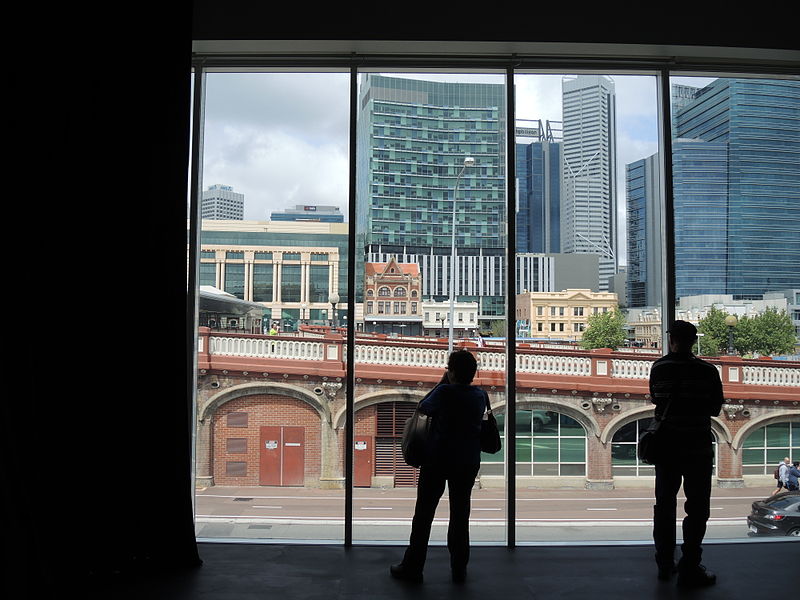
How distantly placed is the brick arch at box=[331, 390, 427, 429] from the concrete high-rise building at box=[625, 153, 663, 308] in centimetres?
142

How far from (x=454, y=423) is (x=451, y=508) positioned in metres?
0.41

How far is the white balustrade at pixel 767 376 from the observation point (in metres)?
4.07

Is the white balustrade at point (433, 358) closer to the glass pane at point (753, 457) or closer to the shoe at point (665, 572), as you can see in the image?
the glass pane at point (753, 457)

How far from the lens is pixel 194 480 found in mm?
3850

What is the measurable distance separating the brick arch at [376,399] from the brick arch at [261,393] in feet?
0.22

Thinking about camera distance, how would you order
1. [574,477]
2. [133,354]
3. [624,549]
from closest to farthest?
[133,354]
[624,549]
[574,477]

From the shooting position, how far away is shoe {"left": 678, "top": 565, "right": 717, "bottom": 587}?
306 cm

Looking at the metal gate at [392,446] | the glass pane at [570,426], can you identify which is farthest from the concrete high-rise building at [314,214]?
the glass pane at [570,426]

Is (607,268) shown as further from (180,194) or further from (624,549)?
(180,194)

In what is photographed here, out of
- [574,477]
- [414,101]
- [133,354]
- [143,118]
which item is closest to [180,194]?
[143,118]

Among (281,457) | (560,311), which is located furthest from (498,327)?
(281,457)

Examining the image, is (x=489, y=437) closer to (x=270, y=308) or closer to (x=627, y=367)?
(x=627, y=367)


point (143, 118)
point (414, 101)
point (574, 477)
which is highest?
point (414, 101)

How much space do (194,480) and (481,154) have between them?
2.56 m
